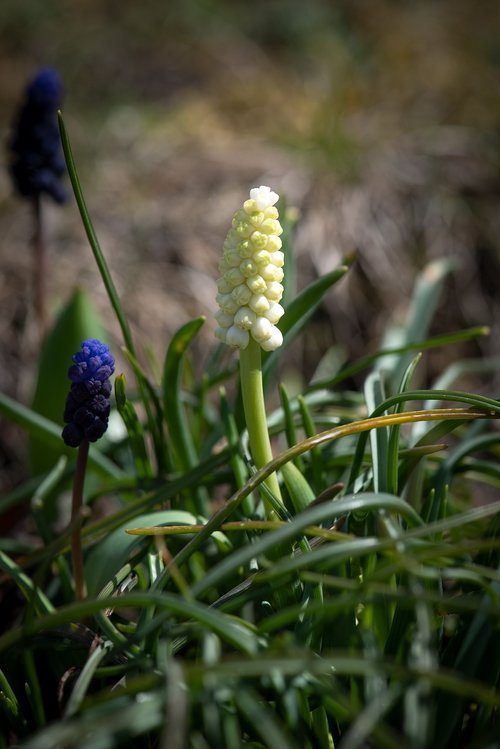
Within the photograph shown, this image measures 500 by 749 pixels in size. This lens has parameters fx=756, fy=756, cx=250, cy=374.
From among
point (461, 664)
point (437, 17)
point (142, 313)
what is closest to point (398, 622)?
point (461, 664)

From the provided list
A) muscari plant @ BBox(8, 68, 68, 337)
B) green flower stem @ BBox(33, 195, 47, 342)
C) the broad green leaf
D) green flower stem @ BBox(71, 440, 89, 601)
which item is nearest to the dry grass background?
green flower stem @ BBox(33, 195, 47, 342)

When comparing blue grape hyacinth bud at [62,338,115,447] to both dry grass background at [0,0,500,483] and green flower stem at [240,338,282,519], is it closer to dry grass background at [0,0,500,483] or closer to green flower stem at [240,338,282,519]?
green flower stem at [240,338,282,519]

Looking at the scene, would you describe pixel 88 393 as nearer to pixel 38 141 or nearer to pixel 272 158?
pixel 38 141

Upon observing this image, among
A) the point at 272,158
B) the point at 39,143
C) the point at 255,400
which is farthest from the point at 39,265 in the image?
the point at 272,158

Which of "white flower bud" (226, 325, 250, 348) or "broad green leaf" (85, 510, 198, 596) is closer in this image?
"white flower bud" (226, 325, 250, 348)

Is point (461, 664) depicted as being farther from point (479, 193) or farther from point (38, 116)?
point (479, 193)

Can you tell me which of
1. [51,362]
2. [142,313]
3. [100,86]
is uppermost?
[100,86]

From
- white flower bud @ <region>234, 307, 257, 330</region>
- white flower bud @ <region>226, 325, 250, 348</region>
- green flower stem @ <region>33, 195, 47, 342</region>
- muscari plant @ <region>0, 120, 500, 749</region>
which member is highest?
green flower stem @ <region>33, 195, 47, 342</region>
